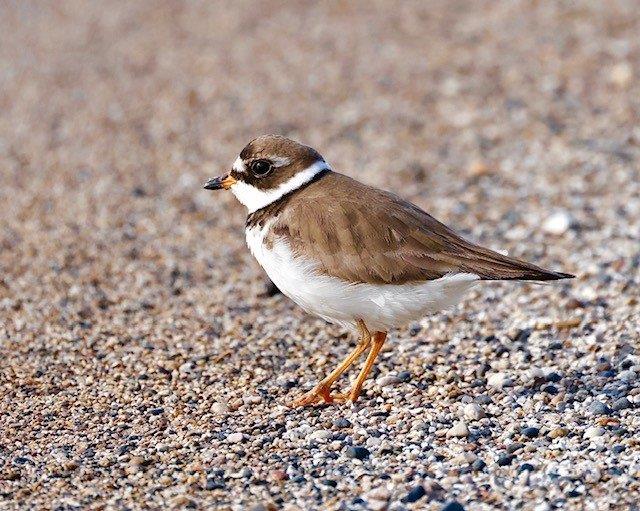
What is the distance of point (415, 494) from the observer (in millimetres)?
4480

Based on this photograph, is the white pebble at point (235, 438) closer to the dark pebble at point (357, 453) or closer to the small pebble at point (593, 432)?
the dark pebble at point (357, 453)

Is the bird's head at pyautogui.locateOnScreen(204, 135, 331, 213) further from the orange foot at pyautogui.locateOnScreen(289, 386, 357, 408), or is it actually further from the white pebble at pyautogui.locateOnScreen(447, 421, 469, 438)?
the white pebble at pyautogui.locateOnScreen(447, 421, 469, 438)

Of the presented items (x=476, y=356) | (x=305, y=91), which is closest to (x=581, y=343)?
(x=476, y=356)

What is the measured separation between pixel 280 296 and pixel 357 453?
2.53 meters

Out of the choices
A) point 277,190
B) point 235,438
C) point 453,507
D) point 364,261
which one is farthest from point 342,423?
point 277,190

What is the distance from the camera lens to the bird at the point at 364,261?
5.20 meters

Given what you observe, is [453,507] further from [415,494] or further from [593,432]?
[593,432]

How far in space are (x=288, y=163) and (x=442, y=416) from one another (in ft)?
5.51

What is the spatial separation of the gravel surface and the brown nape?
1116 millimetres

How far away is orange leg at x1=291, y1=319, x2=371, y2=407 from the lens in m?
5.54

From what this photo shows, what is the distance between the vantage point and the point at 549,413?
5289 millimetres

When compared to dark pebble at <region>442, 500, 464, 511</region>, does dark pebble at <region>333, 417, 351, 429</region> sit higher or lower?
higher

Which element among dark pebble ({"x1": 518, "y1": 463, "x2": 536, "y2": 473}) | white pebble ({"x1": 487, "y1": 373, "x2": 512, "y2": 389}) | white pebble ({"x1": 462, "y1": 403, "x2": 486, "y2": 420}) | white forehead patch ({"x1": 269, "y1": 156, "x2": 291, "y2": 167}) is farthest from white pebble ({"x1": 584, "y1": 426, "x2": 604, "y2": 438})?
white forehead patch ({"x1": 269, "y1": 156, "x2": 291, "y2": 167})

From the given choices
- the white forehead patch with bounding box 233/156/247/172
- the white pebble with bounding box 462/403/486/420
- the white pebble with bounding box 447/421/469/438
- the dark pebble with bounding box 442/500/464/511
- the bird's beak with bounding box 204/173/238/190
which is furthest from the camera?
the bird's beak with bounding box 204/173/238/190
